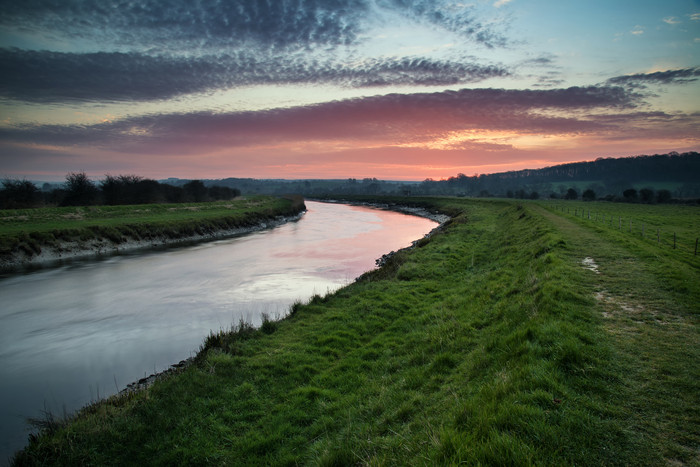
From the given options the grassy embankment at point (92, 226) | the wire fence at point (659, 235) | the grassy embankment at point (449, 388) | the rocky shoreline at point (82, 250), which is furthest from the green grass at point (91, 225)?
the wire fence at point (659, 235)

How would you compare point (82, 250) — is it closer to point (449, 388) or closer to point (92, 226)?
point (92, 226)

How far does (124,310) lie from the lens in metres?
16.6

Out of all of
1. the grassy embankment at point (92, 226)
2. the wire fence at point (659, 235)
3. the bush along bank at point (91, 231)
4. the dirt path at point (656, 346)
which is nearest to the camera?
the dirt path at point (656, 346)

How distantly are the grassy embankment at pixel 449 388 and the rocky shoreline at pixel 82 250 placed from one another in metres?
24.2

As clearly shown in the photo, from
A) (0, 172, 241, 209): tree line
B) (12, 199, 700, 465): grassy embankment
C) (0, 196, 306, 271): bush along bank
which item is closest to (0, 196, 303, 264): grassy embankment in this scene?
(0, 196, 306, 271): bush along bank

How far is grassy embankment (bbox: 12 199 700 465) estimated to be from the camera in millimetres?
4301

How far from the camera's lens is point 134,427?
674 centimetres

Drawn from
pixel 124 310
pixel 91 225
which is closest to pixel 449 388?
pixel 124 310

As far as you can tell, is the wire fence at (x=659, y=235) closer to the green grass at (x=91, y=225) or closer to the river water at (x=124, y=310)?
the river water at (x=124, y=310)

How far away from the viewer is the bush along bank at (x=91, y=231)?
84.7 feet

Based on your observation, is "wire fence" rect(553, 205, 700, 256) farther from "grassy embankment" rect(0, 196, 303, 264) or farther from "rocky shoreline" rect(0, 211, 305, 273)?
"grassy embankment" rect(0, 196, 303, 264)

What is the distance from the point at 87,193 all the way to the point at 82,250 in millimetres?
32653

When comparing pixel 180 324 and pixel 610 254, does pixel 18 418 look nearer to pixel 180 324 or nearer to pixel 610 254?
pixel 180 324

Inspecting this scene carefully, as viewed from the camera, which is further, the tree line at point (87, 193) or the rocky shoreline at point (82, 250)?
the tree line at point (87, 193)
